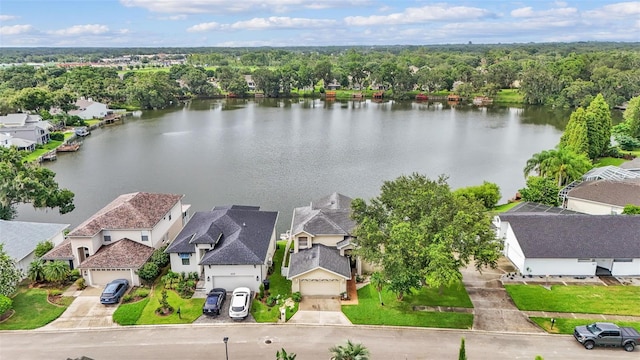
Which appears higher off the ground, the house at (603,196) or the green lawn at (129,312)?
the house at (603,196)

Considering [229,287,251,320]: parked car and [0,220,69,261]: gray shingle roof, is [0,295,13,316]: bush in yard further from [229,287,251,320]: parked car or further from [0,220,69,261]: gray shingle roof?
[229,287,251,320]: parked car

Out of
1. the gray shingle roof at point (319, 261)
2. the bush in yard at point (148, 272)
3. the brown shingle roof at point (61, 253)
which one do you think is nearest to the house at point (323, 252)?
the gray shingle roof at point (319, 261)

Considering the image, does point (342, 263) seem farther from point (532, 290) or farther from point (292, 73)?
point (292, 73)

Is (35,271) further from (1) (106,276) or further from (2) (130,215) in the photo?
(2) (130,215)

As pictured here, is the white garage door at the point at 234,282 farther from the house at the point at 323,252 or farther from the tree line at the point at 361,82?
the tree line at the point at 361,82

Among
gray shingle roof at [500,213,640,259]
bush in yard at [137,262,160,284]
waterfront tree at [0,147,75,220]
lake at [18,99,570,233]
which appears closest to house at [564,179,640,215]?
gray shingle roof at [500,213,640,259]
